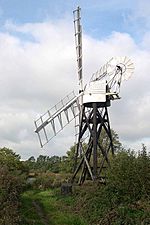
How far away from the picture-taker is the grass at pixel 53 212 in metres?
22.6

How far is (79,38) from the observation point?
41.3 meters

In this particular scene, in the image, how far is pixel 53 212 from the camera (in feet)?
89.2

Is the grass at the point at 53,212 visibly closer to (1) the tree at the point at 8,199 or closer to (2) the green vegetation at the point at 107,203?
(2) the green vegetation at the point at 107,203

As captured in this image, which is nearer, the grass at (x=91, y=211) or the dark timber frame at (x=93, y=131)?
the grass at (x=91, y=211)

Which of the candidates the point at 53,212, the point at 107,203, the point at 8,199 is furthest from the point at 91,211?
the point at 8,199

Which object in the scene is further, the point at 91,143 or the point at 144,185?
the point at 91,143

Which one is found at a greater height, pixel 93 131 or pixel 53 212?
pixel 93 131

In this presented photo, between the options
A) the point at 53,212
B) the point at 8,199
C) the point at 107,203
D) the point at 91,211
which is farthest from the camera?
the point at 53,212

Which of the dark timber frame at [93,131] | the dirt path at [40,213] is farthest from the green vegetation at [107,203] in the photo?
the dark timber frame at [93,131]

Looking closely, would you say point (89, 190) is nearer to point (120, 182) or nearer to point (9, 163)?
point (120, 182)

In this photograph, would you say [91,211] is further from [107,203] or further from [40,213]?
[40,213]

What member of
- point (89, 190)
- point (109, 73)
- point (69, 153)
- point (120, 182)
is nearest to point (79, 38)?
point (109, 73)

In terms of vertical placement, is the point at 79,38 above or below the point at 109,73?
above

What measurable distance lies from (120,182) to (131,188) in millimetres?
737
